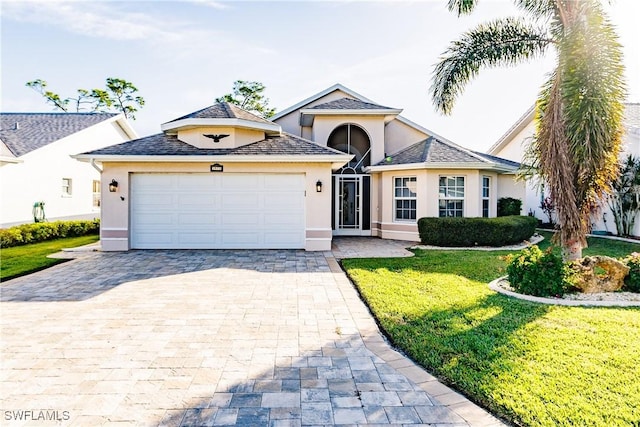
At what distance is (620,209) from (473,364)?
1578cm

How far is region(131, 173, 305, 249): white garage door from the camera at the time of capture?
41.0 ft

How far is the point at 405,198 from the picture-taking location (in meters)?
15.2

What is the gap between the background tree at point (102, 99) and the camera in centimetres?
3403

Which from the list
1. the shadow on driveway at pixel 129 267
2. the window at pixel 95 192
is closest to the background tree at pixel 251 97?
the window at pixel 95 192

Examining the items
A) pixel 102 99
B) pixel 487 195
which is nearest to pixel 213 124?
pixel 487 195

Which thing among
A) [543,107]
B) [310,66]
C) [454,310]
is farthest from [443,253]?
[310,66]

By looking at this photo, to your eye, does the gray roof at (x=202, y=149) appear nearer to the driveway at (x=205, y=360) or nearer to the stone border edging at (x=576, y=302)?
the driveway at (x=205, y=360)

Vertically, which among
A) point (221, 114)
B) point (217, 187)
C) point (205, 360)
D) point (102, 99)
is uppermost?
point (102, 99)

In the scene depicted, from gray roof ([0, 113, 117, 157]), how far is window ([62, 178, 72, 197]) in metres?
2.12

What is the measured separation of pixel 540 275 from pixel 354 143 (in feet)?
37.1

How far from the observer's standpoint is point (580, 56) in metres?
7.19

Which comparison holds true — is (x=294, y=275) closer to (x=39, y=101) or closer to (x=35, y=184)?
(x=35, y=184)

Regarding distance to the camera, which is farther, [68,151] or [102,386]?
[68,151]

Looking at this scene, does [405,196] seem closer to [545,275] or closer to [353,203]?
[353,203]
